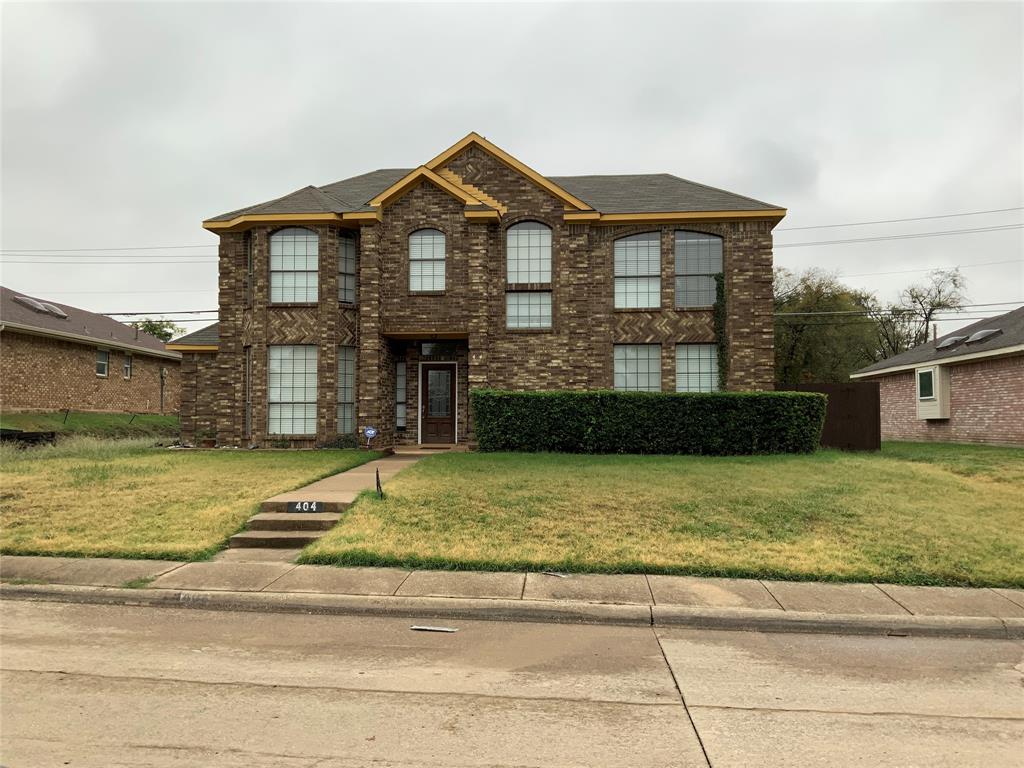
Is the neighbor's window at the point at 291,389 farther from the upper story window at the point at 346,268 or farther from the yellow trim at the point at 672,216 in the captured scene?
the yellow trim at the point at 672,216

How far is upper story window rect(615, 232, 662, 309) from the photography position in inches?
721

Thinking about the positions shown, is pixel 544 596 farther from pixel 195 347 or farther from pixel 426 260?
pixel 195 347

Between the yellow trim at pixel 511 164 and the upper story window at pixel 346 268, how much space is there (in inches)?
121

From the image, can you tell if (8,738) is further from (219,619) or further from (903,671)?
(903,671)

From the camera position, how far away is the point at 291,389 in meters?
17.5

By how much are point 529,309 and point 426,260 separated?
3123 millimetres

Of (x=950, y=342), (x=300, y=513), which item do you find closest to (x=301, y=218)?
(x=300, y=513)

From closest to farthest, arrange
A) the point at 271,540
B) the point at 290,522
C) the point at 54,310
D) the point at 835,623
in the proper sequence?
the point at 835,623 < the point at 271,540 < the point at 290,522 < the point at 54,310

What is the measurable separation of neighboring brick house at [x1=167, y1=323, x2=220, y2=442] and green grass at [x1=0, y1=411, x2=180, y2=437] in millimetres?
6889

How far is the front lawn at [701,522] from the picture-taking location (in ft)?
23.7

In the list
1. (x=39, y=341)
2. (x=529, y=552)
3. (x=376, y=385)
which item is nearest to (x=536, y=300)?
(x=376, y=385)

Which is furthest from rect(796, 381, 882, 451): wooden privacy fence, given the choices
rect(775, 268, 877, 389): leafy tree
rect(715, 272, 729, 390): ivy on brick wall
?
rect(775, 268, 877, 389): leafy tree

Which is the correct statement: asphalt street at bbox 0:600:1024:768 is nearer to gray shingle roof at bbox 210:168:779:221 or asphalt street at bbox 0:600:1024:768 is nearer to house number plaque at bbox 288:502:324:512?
house number plaque at bbox 288:502:324:512

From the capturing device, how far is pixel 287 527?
882 cm
